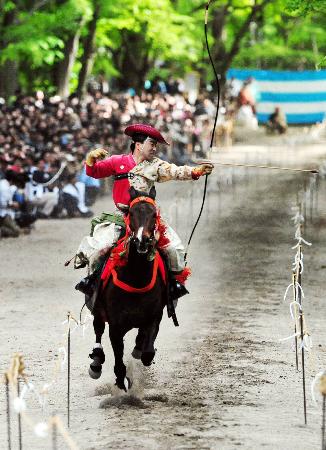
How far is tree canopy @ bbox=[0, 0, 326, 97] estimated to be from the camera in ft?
102

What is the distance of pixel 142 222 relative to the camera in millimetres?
10148

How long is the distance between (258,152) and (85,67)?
609cm

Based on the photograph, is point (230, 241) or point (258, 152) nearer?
point (230, 241)

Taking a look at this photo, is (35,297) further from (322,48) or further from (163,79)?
(322,48)

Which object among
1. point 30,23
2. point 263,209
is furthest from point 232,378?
point 30,23

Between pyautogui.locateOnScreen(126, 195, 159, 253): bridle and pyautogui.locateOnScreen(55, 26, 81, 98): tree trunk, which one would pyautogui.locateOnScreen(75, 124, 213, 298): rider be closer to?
pyautogui.locateOnScreen(126, 195, 159, 253): bridle

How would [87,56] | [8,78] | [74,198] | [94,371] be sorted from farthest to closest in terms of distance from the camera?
[87,56] → [8,78] → [74,198] → [94,371]

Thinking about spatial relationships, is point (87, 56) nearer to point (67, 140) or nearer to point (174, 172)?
point (67, 140)

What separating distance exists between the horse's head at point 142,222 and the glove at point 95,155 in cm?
81

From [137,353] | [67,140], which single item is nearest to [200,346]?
[137,353]

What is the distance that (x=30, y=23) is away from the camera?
30.9m

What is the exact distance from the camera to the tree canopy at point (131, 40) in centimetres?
3116

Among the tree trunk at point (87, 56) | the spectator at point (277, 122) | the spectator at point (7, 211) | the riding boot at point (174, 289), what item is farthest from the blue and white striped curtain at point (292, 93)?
the riding boot at point (174, 289)

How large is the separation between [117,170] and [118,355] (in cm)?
168
